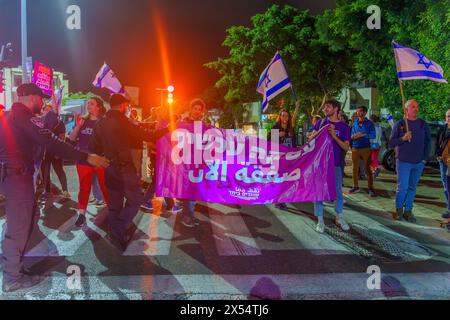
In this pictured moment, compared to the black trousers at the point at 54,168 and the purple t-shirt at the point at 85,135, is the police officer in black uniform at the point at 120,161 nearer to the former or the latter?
the purple t-shirt at the point at 85,135

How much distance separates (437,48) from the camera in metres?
11.5

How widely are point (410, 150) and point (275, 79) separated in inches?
117

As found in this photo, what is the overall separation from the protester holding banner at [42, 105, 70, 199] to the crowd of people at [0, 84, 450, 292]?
2 cm

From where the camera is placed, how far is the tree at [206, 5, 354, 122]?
2973 centimetres

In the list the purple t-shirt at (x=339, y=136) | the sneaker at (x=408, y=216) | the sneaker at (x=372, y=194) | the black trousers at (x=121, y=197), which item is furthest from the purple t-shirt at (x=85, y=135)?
the sneaker at (x=372, y=194)

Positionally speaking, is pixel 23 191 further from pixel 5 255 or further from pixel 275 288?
pixel 275 288

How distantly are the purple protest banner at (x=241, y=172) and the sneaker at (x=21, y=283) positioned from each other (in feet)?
7.35

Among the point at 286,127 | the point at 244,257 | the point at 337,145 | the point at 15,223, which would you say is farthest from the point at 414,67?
the point at 15,223

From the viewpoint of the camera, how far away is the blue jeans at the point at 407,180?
695 cm

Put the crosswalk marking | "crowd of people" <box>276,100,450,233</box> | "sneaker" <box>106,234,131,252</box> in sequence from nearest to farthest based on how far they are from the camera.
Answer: the crosswalk marking → "sneaker" <box>106,234,131,252</box> → "crowd of people" <box>276,100,450,233</box>

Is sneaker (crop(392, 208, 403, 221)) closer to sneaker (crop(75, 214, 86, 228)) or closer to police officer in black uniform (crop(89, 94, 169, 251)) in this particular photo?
police officer in black uniform (crop(89, 94, 169, 251))

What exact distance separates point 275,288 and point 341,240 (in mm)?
2074

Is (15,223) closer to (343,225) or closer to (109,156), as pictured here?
(109,156)

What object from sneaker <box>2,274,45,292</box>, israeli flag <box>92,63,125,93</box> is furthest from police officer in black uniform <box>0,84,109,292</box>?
israeli flag <box>92,63,125,93</box>
